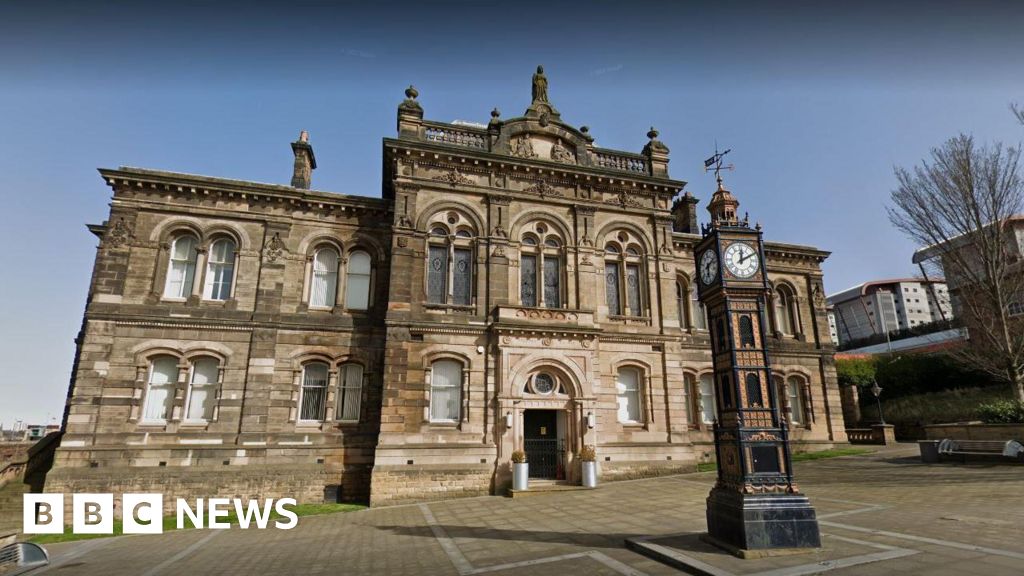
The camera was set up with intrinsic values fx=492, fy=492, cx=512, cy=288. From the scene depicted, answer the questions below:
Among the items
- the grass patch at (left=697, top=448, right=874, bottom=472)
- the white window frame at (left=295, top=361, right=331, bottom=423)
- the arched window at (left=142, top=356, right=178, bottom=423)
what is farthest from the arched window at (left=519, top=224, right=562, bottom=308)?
the arched window at (left=142, top=356, right=178, bottom=423)

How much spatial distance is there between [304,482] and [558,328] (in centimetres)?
983

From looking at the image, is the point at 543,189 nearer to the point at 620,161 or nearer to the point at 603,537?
the point at 620,161

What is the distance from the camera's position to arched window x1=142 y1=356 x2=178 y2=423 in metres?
16.4

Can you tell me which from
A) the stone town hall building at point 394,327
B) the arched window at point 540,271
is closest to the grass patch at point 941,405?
the stone town hall building at point 394,327

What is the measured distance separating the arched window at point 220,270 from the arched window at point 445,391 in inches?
321

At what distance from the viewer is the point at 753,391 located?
8.52 m

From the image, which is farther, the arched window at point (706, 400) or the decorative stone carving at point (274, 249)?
the arched window at point (706, 400)

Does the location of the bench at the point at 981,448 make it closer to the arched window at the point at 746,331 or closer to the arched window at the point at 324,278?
the arched window at the point at 746,331

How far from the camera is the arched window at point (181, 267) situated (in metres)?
17.6

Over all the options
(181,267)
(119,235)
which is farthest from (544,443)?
(119,235)

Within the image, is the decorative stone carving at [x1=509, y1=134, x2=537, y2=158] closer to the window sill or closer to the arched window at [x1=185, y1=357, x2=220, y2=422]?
the window sill

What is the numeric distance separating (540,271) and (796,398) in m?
14.9

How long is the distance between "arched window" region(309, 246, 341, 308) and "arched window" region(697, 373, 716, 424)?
53.0 ft

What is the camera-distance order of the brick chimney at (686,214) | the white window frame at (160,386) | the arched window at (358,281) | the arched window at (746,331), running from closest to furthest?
the arched window at (746,331) → the white window frame at (160,386) → the arched window at (358,281) → the brick chimney at (686,214)
